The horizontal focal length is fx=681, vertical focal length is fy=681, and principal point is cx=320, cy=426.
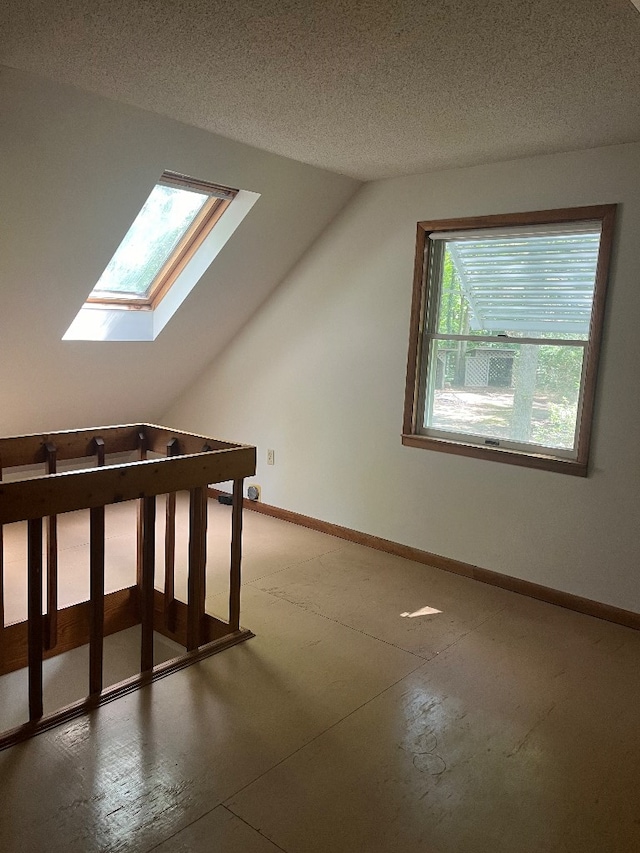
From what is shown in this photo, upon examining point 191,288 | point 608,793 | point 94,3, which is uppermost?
point 94,3

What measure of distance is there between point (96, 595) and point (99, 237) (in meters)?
1.93

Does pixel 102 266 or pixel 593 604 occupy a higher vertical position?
pixel 102 266

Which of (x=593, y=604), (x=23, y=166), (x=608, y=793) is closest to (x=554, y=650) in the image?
(x=593, y=604)

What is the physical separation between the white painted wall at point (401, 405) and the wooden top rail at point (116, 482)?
144cm

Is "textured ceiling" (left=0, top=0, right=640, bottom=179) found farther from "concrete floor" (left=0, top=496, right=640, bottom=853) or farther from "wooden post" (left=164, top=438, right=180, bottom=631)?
"concrete floor" (left=0, top=496, right=640, bottom=853)

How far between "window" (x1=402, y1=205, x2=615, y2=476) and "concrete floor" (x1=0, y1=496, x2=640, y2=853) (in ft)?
3.17

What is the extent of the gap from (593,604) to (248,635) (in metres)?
1.73

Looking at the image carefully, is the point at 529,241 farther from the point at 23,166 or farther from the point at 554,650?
the point at 23,166

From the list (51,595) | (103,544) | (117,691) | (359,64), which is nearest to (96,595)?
(103,544)

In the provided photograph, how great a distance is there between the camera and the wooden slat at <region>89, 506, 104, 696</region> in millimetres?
2406

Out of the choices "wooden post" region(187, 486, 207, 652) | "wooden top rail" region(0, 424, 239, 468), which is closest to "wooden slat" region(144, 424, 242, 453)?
"wooden top rail" region(0, 424, 239, 468)

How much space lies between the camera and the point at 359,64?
91.0 inches

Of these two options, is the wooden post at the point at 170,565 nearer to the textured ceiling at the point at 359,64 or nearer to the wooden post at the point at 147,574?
the wooden post at the point at 147,574

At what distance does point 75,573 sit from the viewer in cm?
379
